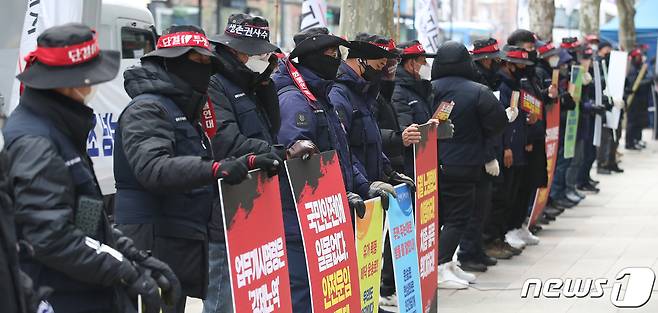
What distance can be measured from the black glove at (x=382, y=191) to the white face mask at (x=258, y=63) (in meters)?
0.97

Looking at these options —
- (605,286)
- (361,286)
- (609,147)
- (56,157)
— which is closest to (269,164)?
(56,157)

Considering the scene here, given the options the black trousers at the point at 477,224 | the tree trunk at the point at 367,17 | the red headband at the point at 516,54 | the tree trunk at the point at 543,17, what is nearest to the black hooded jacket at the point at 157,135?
the black trousers at the point at 477,224

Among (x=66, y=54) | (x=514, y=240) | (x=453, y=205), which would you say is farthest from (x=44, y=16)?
(x=514, y=240)

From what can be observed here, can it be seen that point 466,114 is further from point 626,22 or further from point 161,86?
point 626,22

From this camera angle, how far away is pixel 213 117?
622 centimetres

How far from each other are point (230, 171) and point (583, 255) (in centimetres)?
780

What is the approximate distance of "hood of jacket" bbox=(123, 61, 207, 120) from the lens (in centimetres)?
562

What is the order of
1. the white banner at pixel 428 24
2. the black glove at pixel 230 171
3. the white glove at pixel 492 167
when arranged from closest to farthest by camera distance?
the black glove at pixel 230 171 → the white glove at pixel 492 167 → the white banner at pixel 428 24

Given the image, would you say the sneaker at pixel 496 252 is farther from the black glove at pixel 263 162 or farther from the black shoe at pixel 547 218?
the black glove at pixel 263 162

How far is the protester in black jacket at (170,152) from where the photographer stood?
5.35m

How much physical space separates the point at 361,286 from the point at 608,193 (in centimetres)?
1190

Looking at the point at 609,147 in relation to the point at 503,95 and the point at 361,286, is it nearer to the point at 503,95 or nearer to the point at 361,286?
the point at 503,95

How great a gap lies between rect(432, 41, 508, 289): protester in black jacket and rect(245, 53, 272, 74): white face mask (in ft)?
12.1

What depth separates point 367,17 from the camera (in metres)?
12.0
